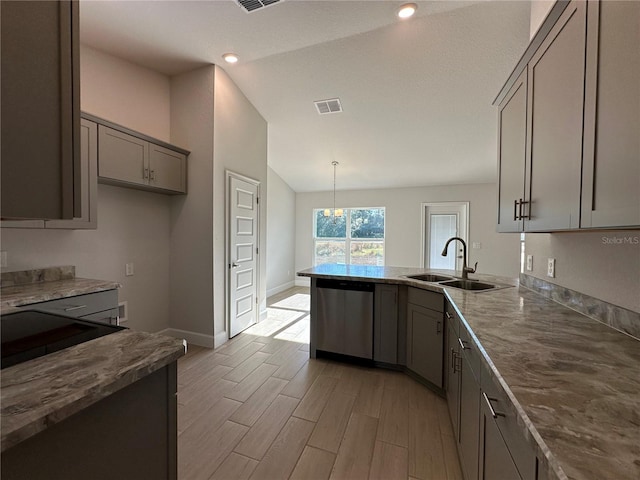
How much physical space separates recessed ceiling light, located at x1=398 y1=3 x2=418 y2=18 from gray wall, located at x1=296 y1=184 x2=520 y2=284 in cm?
408

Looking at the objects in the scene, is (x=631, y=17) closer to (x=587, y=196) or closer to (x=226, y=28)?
(x=587, y=196)

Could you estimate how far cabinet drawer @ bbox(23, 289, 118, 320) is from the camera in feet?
6.04

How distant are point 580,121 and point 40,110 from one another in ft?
5.43

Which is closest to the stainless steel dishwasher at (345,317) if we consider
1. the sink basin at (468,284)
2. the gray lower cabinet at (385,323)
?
the gray lower cabinet at (385,323)

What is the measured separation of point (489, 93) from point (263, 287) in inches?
155

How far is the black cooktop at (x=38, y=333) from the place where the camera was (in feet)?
2.59

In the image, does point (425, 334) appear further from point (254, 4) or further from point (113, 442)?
point (254, 4)

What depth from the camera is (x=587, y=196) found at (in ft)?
3.25

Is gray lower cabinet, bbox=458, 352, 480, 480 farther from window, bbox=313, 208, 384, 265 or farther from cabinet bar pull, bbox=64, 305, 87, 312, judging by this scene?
window, bbox=313, 208, 384, 265

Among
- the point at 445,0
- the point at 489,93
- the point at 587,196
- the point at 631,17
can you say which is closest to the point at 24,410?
the point at 587,196

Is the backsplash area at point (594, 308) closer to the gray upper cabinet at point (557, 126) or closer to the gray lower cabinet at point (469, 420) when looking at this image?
the gray upper cabinet at point (557, 126)

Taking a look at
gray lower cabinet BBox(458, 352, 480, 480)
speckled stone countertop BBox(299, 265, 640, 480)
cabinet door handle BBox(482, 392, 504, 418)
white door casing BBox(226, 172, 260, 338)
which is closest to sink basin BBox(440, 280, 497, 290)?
speckled stone countertop BBox(299, 265, 640, 480)

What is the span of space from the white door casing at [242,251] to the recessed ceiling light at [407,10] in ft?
7.88

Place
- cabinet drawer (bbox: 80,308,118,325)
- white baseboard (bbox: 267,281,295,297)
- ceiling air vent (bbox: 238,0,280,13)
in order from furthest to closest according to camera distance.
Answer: white baseboard (bbox: 267,281,295,297)
ceiling air vent (bbox: 238,0,280,13)
cabinet drawer (bbox: 80,308,118,325)
